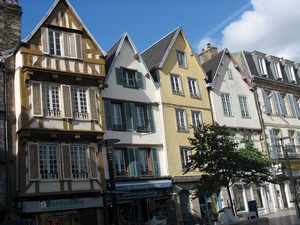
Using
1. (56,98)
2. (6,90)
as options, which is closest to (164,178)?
(56,98)

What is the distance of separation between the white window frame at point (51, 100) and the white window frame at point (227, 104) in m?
13.8

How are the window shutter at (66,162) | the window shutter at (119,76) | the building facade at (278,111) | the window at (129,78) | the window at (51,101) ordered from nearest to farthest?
the window shutter at (66,162), the window at (51,101), the window shutter at (119,76), the window at (129,78), the building facade at (278,111)

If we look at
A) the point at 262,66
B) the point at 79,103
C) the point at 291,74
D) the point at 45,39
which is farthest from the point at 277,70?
the point at 45,39

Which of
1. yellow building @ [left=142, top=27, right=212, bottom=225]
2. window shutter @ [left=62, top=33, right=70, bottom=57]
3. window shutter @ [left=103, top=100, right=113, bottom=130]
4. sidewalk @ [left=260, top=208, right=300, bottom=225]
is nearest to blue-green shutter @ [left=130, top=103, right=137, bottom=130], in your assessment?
window shutter @ [left=103, top=100, right=113, bottom=130]

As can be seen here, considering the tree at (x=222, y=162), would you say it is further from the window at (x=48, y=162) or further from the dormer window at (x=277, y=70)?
the dormer window at (x=277, y=70)

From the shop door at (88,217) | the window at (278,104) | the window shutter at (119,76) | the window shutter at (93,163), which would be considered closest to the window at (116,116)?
the window shutter at (119,76)

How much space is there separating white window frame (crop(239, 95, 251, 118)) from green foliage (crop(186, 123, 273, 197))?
11686 millimetres

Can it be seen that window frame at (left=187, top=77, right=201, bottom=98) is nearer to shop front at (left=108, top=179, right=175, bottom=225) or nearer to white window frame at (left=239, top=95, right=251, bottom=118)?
white window frame at (left=239, top=95, right=251, bottom=118)

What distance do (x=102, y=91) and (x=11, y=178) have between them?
7.25 meters

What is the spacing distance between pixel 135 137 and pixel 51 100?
573 cm

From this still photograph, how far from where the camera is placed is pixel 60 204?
63.5ft

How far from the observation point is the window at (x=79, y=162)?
66.9ft

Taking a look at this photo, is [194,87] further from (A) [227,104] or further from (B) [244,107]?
(B) [244,107]

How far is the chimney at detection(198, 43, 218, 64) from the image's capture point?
3556 centimetres
